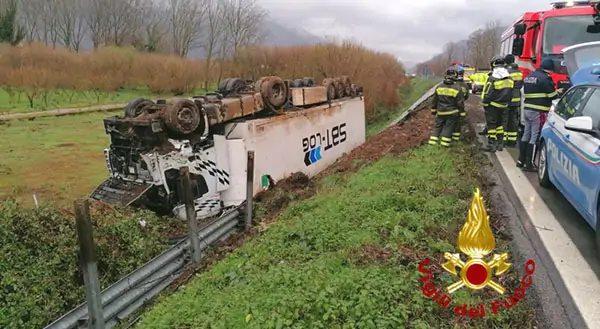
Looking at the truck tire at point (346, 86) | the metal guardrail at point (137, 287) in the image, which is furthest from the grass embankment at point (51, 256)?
the truck tire at point (346, 86)

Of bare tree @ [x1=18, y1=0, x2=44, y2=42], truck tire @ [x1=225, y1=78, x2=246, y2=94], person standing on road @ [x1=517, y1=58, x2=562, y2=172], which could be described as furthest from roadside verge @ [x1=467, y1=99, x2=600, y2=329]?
bare tree @ [x1=18, y1=0, x2=44, y2=42]

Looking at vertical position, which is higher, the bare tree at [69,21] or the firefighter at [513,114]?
the bare tree at [69,21]

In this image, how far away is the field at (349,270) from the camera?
110 inches

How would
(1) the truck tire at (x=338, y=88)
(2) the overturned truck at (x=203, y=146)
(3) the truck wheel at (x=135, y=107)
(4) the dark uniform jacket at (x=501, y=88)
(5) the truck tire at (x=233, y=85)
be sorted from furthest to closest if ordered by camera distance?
(1) the truck tire at (x=338, y=88)
(5) the truck tire at (x=233, y=85)
(4) the dark uniform jacket at (x=501, y=88)
(3) the truck wheel at (x=135, y=107)
(2) the overturned truck at (x=203, y=146)

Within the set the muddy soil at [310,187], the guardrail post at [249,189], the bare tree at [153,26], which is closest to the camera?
the muddy soil at [310,187]

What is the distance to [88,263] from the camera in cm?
339

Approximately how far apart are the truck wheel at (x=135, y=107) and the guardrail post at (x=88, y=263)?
377 cm

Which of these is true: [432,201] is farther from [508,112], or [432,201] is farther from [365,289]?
[508,112]

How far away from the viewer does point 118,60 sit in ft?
105

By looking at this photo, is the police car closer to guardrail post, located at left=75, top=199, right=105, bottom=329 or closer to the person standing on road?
the person standing on road

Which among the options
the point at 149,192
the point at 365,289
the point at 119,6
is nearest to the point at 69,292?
the point at 149,192

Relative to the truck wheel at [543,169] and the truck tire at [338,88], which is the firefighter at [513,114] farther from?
the truck tire at [338,88]

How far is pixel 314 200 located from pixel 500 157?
3.34 m

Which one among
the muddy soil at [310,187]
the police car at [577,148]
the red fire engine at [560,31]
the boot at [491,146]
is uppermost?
the red fire engine at [560,31]
